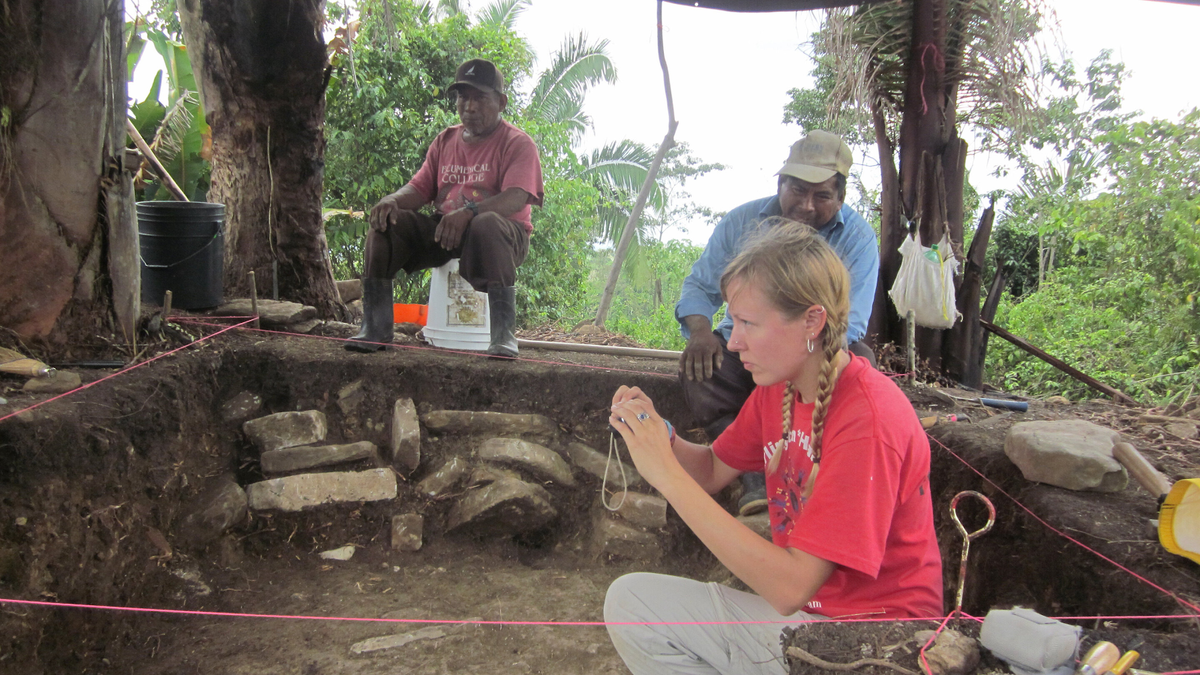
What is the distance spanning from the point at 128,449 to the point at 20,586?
0.59 meters

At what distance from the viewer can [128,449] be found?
2541 millimetres

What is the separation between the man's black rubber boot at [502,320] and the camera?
362cm

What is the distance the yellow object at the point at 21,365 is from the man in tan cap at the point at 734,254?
7.92 feet

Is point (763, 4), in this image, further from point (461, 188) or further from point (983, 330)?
point (983, 330)

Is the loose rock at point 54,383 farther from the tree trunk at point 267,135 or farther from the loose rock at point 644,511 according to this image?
the loose rock at point 644,511

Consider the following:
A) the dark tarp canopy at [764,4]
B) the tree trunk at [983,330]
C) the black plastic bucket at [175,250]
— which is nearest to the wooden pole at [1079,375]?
the tree trunk at [983,330]

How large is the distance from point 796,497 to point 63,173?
9.91 feet

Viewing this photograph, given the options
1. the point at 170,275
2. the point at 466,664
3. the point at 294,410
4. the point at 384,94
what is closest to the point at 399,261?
the point at 294,410

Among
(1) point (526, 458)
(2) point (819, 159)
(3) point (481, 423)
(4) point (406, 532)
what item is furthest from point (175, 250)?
(2) point (819, 159)

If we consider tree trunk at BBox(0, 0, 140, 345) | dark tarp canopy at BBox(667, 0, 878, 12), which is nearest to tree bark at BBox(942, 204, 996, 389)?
dark tarp canopy at BBox(667, 0, 878, 12)

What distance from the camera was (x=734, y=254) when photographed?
293cm

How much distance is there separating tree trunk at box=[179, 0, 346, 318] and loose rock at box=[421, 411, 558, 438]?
5.69ft

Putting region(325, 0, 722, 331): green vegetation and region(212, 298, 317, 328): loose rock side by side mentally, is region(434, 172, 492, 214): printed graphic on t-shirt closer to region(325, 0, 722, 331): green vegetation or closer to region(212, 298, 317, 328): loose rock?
region(212, 298, 317, 328): loose rock

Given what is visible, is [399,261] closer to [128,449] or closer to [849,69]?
[128,449]
